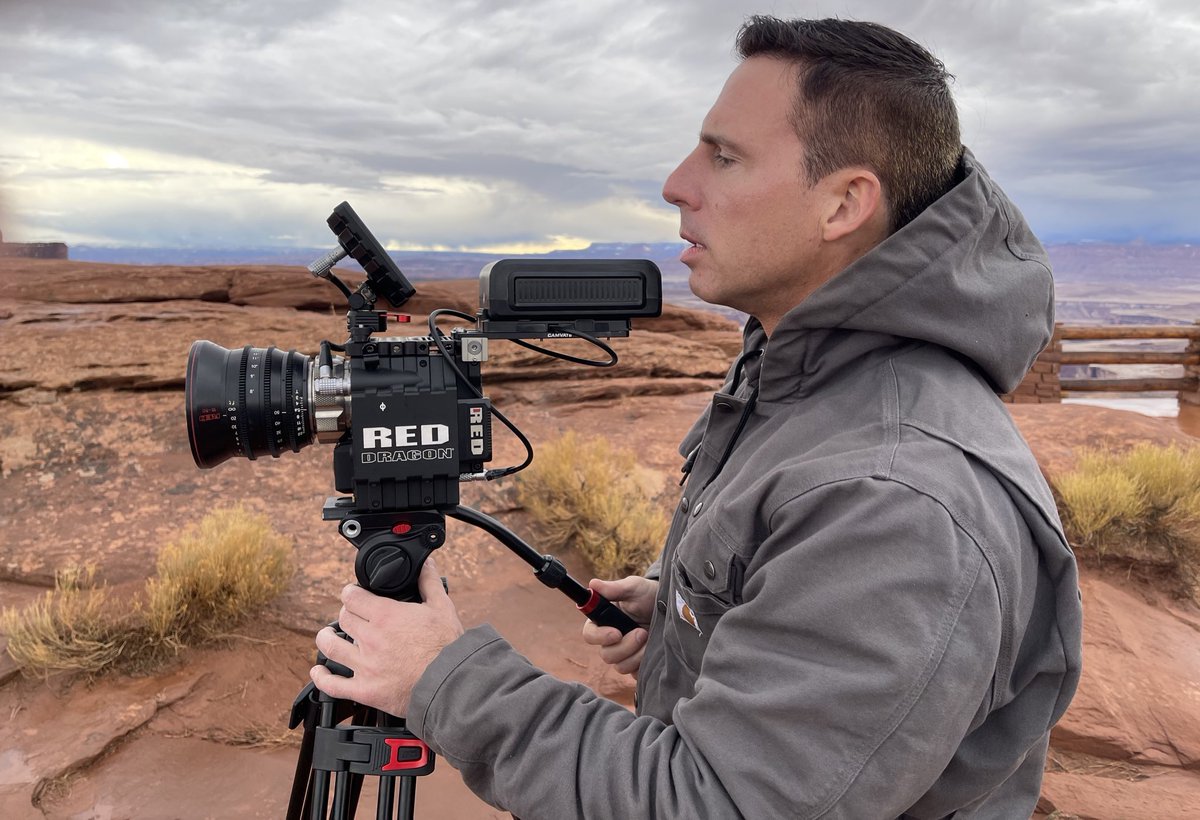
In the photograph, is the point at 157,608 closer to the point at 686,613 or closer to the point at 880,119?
the point at 686,613

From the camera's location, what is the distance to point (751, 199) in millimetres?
1357

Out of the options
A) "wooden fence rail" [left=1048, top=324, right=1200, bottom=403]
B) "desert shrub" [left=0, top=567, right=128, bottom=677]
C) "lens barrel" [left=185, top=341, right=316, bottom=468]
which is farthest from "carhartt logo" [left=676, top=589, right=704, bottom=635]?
"wooden fence rail" [left=1048, top=324, right=1200, bottom=403]

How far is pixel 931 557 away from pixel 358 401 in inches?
40.2

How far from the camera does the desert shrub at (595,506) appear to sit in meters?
4.53

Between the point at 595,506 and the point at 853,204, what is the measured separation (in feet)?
11.7

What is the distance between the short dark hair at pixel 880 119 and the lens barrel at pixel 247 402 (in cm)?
105

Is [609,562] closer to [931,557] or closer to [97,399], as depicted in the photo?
[931,557]

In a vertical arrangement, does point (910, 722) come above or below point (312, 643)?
above

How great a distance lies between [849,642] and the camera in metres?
0.96

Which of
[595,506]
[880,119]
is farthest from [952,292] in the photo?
[595,506]

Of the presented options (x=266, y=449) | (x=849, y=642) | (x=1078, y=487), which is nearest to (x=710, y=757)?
(x=849, y=642)

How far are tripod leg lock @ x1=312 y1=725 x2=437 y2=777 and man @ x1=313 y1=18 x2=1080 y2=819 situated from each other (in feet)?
0.59

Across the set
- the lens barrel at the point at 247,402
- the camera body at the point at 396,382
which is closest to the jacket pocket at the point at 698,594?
the camera body at the point at 396,382

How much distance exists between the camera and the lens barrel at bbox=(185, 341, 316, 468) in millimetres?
1581
